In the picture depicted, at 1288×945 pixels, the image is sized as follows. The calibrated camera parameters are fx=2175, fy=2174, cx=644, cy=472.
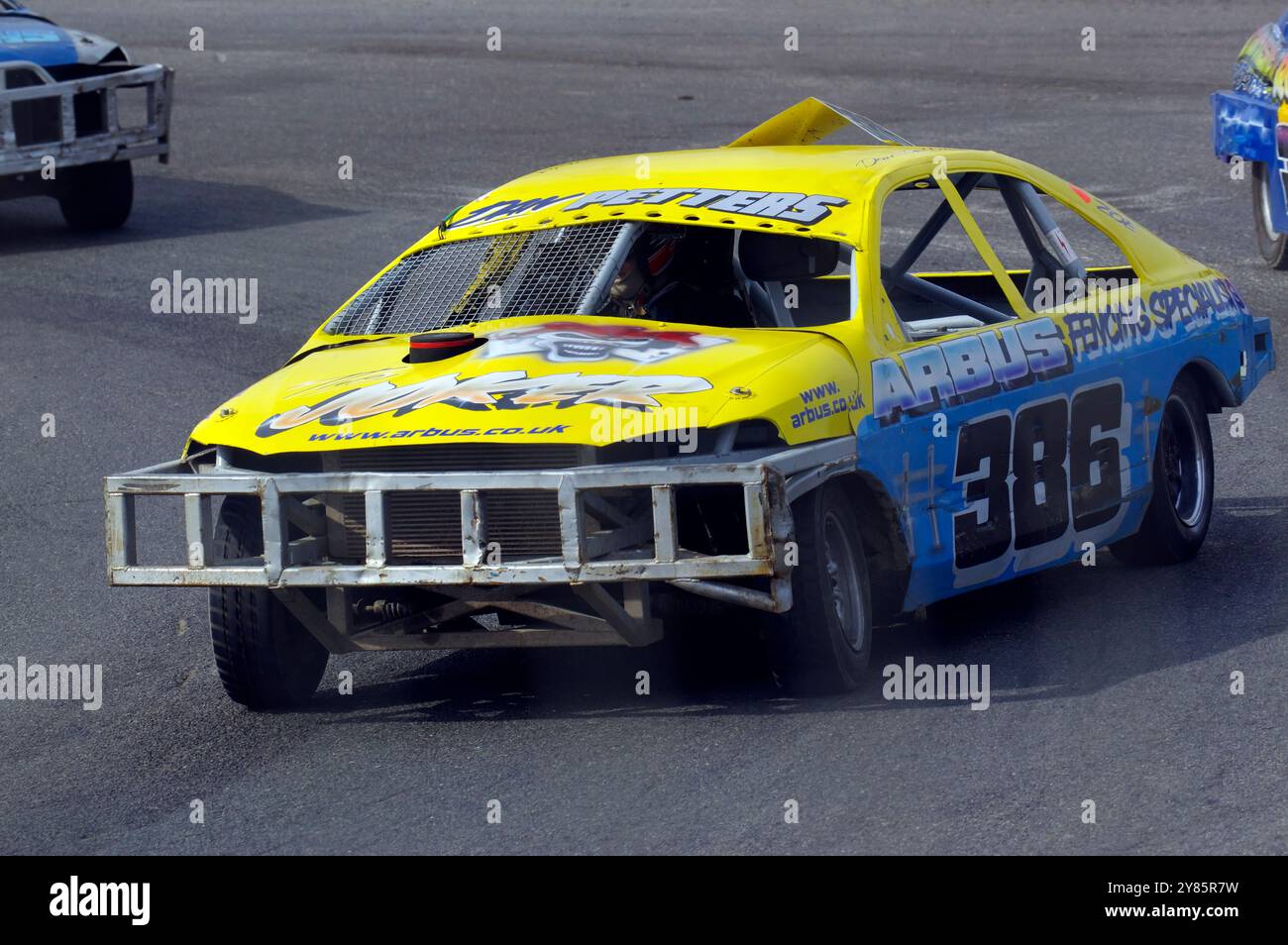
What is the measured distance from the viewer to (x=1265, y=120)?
1335cm

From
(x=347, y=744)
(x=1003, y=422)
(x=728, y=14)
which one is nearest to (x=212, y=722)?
(x=347, y=744)

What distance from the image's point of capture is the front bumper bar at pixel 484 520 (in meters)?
5.67

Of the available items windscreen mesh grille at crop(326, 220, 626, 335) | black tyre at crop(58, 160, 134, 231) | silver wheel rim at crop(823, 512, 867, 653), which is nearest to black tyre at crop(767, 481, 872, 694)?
silver wheel rim at crop(823, 512, 867, 653)

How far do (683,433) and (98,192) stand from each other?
11225mm

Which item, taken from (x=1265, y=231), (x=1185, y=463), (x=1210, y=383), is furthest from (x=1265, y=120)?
(x=1185, y=463)

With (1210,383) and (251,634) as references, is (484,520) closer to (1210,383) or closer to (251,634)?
(251,634)

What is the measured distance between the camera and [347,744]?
6.07 meters

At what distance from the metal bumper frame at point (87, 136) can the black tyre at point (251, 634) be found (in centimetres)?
913

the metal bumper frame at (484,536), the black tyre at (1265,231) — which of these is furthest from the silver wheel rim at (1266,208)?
the metal bumper frame at (484,536)

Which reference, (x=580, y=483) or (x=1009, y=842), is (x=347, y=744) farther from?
(x=1009, y=842)

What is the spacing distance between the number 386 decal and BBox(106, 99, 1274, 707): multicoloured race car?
0.01m

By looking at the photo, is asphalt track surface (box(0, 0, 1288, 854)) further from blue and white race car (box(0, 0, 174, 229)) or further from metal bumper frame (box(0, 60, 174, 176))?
metal bumper frame (box(0, 60, 174, 176))

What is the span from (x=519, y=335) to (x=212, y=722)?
1459 mm

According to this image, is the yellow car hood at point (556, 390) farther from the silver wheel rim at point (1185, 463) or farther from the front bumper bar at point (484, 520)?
the silver wheel rim at point (1185, 463)
